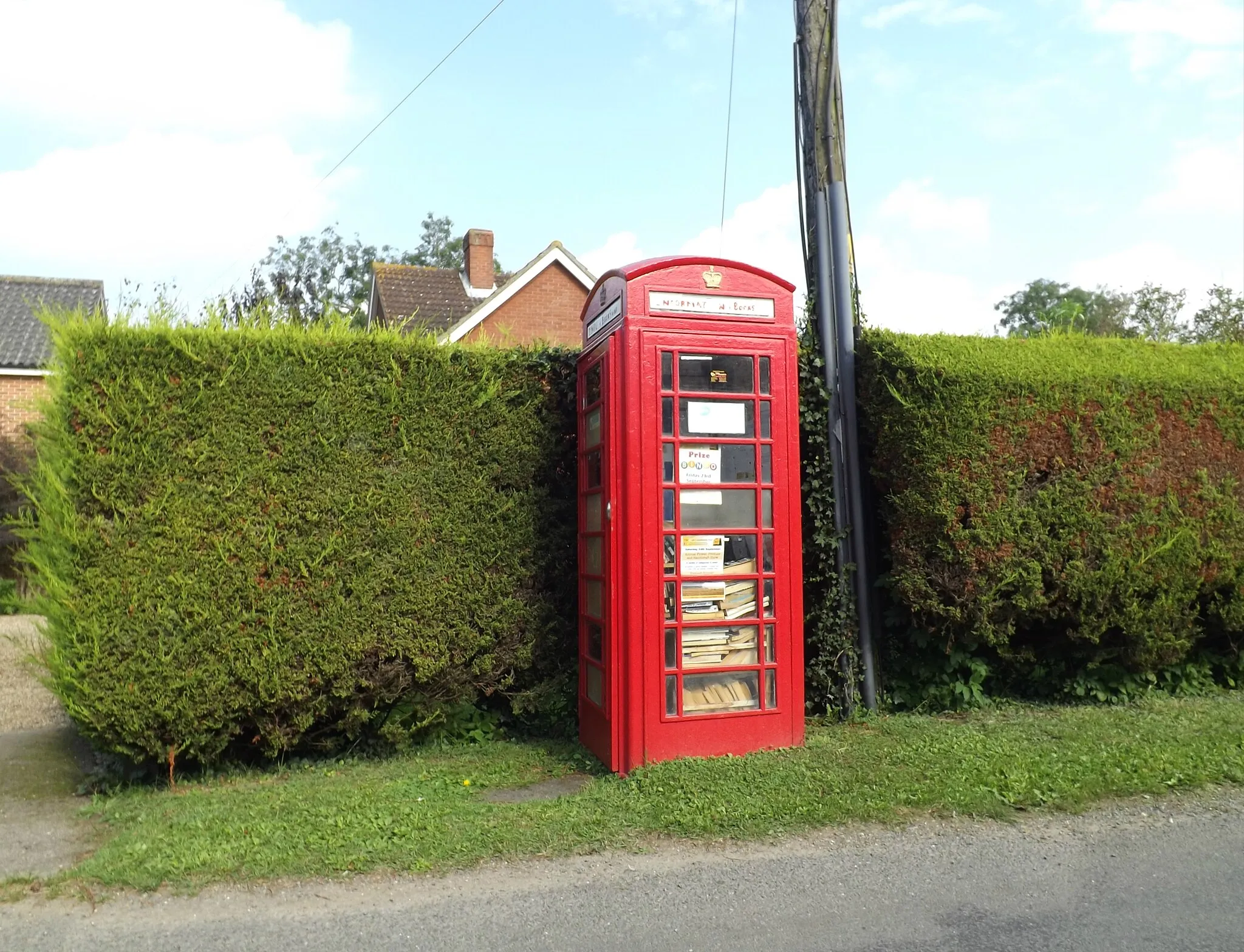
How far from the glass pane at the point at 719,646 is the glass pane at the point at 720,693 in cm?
8

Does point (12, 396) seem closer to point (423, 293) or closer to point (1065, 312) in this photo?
point (423, 293)

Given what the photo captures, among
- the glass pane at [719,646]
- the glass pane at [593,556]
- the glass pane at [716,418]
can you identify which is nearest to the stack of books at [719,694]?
the glass pane at [719,646]

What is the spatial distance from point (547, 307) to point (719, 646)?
59.6 ft

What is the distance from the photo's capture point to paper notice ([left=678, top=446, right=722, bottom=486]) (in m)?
6.10

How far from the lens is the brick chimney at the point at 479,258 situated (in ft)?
86.2

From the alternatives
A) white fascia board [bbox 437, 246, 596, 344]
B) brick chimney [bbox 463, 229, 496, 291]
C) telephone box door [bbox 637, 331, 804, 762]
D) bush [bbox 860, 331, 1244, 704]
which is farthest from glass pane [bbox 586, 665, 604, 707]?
brick chimney [bbox 463, 229, 496, 291]

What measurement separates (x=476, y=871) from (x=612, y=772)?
1.55 metres

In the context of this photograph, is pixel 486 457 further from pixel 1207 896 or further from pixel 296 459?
pixel 1207 896

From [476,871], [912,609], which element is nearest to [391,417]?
[476,871]

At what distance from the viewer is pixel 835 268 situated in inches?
293

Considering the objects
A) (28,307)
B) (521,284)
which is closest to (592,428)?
(28,307)

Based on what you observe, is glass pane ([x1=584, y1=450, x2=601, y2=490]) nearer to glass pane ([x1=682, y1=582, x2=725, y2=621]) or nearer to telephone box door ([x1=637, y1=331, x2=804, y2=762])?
telephone box door ([x1=637, y1=331, x2=804, y2=762])

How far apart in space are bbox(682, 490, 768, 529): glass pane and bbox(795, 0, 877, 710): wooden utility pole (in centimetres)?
116

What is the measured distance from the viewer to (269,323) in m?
6.31
